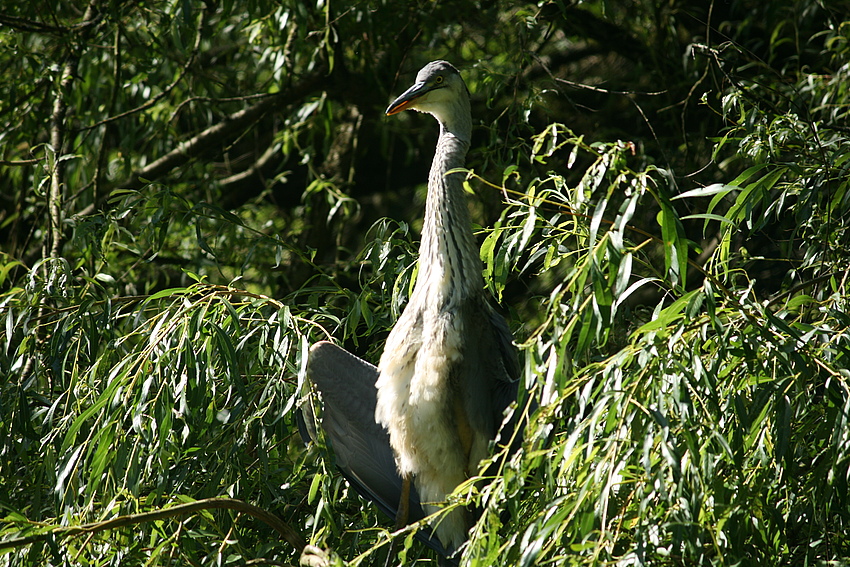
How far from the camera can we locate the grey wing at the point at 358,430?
2.75 metres

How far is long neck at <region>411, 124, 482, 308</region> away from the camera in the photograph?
8.21 feet

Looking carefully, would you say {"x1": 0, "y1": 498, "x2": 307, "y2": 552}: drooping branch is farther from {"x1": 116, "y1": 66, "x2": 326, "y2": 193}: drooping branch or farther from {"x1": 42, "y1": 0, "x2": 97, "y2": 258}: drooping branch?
{"x1": 116, "y1": 66, "x2": 326, "y2": 193}: drooping branch

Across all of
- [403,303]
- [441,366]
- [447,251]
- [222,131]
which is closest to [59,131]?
[222,131]

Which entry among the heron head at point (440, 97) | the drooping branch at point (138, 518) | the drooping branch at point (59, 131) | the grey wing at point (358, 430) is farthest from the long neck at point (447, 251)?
the drooping branch at point (59, 131)

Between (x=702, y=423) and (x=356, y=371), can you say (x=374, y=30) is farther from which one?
(x=702, y=423)

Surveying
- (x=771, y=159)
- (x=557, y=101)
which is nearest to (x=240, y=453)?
(x=771, y=159)

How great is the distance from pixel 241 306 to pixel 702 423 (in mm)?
1283

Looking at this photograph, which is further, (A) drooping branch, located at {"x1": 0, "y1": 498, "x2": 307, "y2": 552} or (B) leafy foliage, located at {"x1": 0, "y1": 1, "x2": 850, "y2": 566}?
(A) drooping branch, located at {"x1": 0, "y1": 498, "x2": 307, "y2": 552}

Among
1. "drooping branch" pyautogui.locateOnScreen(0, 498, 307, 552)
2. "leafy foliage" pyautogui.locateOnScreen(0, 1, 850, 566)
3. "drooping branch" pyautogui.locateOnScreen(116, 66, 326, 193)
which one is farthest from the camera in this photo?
"drooping branch" pyautogui.locateOnScreen(116, 66, 326, 193)

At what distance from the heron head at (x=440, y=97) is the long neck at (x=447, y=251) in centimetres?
23

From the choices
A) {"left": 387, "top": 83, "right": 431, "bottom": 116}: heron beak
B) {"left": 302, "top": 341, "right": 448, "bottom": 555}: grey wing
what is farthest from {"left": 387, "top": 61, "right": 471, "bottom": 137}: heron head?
{"left": 302, "top": 341, "right": 448, "bottom": 555}: grey wing

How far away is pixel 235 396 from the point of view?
240 centimetres

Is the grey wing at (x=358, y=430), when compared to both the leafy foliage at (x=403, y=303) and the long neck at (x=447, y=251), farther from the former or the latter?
the long neck at (x=447, y=251)

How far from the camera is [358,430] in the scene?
283cm
